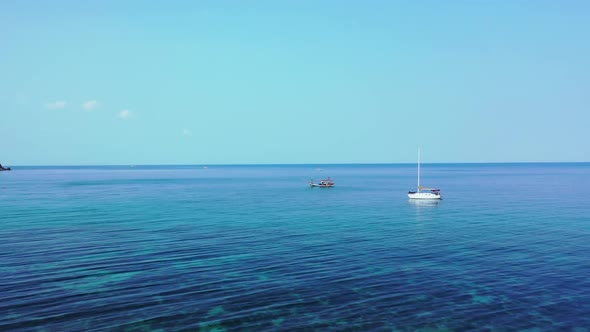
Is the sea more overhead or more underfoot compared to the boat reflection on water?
more overhead

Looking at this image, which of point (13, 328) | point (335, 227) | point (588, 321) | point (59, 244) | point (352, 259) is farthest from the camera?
point (335, 227)

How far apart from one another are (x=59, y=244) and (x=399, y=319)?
36.2 m

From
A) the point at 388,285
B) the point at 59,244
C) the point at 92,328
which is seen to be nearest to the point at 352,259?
the point at 388,285

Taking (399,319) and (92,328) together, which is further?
(399,319)

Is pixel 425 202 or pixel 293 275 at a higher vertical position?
pixel 293 275

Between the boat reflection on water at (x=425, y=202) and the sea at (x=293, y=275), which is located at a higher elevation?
the sea at (x=293, y=275)

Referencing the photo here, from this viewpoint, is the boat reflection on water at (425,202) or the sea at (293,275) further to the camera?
the boat reflection on water at (425,202)

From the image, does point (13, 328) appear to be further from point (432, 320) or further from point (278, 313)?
point (432, 320)

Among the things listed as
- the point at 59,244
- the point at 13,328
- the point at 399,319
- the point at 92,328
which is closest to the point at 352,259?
the point at 399,319

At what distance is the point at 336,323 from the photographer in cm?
2330

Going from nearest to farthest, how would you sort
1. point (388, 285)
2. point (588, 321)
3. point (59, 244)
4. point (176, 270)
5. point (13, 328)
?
point (13, 328), point (588, 321), point (388, 285), point (176, 270), point (59, 244)

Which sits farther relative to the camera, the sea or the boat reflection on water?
the boat reflection on water

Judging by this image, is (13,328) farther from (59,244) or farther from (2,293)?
(59,244)

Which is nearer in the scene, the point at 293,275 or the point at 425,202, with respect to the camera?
the point at 293,275
